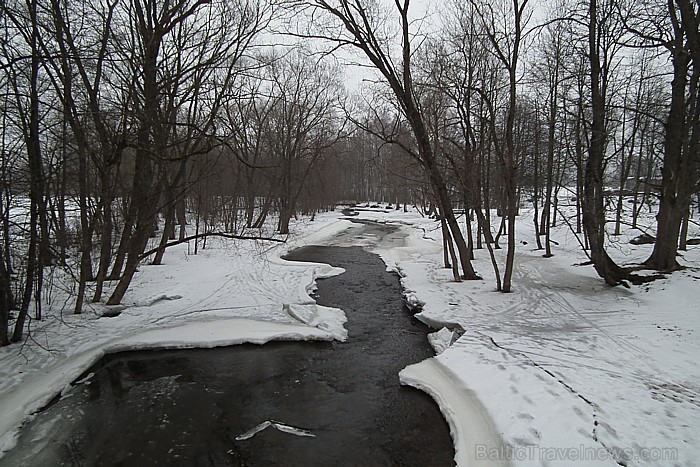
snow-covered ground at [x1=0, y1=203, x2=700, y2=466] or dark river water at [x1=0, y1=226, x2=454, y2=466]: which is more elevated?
snow-covered ground at [x1=0, y1=203, x2=700, y2=466]

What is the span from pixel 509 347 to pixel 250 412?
180 inches

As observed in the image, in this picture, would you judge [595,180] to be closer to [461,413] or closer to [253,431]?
[461,413]

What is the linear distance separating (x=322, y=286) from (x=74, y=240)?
23.4 feet

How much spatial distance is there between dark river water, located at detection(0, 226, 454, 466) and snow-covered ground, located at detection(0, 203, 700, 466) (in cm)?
36

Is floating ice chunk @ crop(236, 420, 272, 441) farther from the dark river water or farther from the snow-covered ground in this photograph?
the snow-covered ground

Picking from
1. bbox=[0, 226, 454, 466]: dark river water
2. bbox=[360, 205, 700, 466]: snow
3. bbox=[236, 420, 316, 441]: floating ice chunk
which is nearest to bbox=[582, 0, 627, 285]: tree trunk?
bbox=[360, 205, 700, 466]: snow

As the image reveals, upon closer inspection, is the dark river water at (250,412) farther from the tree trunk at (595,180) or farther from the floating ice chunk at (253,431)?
the tree trunk at (595,180)

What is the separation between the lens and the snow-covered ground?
4578 millimetres

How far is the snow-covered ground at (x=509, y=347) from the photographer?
4.58 metres

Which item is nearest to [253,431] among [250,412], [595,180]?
[250,412]

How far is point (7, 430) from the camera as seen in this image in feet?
17.3

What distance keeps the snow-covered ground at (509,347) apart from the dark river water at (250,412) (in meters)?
0.36

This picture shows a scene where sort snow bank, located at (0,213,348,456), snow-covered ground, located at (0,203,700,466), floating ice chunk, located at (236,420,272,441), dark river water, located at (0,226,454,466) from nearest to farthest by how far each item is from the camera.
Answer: snow-covered ground, located at (0,203,700,466) < dark river water, located at (0,226,454,466) < floating ice chunk, located at (236,420,272,441) < snow bank, located at (0,213,348,456)

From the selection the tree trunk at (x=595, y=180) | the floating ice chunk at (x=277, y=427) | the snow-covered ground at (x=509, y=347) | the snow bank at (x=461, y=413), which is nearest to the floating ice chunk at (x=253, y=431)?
the floating ice chunk at (x=277, y=427)
